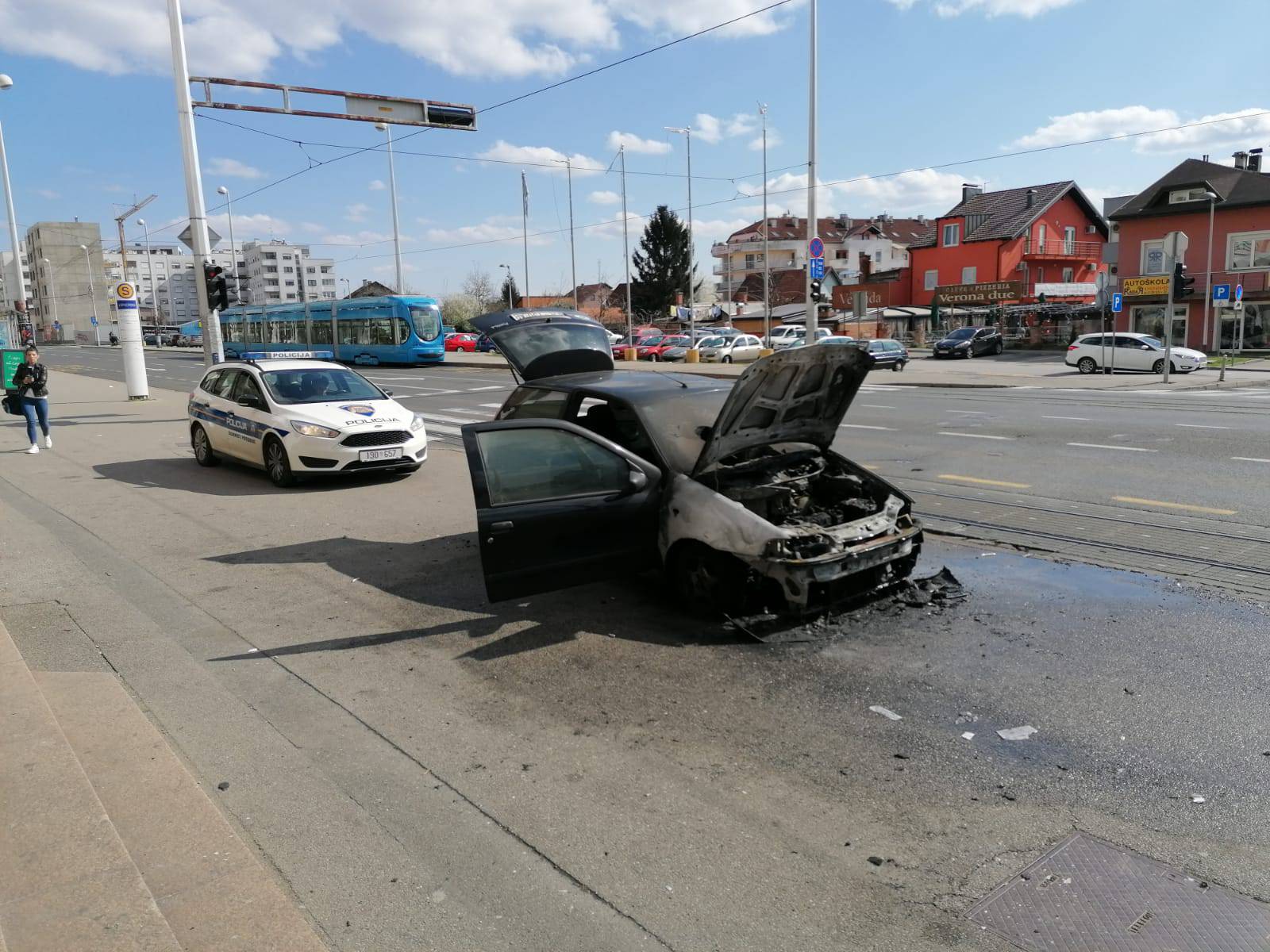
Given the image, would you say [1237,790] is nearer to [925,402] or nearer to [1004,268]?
[925,402]

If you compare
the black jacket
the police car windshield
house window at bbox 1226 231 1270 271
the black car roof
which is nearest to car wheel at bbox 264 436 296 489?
the police car windshield

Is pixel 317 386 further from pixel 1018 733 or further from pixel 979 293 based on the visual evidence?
pixel 979 293

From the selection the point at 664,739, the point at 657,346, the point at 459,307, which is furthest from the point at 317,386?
the point at 459,307

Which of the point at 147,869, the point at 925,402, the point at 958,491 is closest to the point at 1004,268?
the point at 925,402

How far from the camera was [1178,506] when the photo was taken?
8.91m

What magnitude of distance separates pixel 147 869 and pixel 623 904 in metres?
1.69

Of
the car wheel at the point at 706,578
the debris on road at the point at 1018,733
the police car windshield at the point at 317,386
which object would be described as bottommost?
the debris on road at the point at 1018,733

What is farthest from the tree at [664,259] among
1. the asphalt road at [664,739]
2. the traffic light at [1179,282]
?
the asphalt road at [664,739]

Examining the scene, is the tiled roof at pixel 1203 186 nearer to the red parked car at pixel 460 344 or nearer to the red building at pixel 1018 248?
the red building at pixel 1018 248

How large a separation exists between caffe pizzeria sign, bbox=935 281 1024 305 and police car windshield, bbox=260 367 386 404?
5427cm

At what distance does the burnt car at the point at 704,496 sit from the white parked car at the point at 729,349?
127ft

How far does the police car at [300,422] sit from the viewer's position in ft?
36.1

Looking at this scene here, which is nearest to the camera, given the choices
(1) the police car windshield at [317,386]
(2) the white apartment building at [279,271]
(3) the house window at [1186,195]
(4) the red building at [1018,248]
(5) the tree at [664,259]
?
(1) the police car windshield at [317,386]

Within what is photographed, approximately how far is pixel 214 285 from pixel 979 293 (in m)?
53.3
